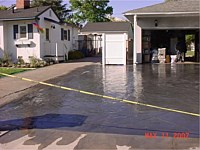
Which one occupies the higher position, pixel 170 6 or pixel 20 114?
pixel 170 6

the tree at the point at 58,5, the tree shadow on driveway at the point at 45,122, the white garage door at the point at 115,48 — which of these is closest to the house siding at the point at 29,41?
the white garage door at the point at 115,48

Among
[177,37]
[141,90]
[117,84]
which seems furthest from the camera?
[177,37]

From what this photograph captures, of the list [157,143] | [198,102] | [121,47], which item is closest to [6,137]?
[157,143]

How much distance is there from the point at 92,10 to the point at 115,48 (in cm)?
2275

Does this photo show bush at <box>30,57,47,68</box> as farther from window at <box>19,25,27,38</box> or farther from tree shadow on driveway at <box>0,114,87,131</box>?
tree shadow on driveway at <box>0,114,87,131</box>

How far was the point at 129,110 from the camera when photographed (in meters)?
7.70

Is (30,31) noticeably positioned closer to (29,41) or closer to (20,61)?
(29,41)

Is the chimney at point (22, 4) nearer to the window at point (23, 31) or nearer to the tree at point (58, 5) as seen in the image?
the window at point (23, 31)

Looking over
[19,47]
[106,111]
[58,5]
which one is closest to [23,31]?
[19,47]

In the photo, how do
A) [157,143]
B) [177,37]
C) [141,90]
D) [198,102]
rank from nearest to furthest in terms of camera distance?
[157,143], [198,102], [141,90], [177,37]

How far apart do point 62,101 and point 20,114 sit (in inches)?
69.4

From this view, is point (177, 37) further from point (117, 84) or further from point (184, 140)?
point (184, 140)

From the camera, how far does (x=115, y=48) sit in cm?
2256

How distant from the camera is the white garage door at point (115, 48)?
22500mm
